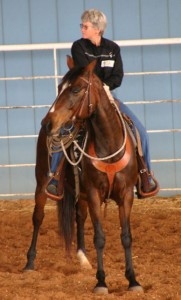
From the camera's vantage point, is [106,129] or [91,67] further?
[106,129]

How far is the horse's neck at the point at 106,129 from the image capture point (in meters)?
6.23

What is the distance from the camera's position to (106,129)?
6.25m

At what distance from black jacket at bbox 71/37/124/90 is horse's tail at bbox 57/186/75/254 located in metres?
1.11

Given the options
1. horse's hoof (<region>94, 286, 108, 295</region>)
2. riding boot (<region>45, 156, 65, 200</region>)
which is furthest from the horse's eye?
horse's hoof (<region>94, 286, 108, 295</region>)

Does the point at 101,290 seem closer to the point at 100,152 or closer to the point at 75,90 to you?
the point at 100,152

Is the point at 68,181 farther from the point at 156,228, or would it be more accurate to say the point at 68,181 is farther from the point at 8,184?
the point at 8,184

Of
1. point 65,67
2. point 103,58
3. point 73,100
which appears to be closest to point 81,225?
point 103,58

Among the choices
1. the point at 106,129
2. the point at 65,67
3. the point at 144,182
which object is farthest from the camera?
the point at 65,67

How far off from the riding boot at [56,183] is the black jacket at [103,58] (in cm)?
70

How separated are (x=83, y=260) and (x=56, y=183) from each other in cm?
81

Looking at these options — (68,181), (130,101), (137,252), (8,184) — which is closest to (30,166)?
(8,184)

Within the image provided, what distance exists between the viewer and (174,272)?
6.77 m

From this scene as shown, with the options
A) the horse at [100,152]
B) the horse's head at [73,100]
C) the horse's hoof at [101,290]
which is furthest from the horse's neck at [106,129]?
the horse's hoof at [101,290]

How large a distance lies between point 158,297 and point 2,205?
4.56 metres
